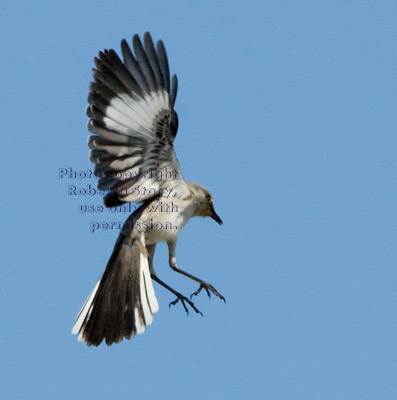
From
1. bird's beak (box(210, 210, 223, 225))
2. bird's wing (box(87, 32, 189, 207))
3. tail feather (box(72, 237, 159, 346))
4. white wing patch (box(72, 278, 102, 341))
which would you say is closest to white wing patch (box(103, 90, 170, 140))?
bird's wing (box(87, 32, 189, 207))

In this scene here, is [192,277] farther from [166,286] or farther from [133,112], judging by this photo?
[133,112]

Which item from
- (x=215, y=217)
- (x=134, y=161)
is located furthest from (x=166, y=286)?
(x=134, y=161)

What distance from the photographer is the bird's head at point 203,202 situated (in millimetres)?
8047

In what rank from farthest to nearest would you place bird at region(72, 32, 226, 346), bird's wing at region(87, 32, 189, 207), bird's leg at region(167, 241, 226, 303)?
bird's leg at region(167, 241, 226, 303) → bird's wing at region(87, 32, 189, 207) → bird at region(72, 32, 226, 346)

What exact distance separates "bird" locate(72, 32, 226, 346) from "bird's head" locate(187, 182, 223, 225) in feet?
1.10

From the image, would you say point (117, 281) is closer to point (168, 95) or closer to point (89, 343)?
point (89, 343)

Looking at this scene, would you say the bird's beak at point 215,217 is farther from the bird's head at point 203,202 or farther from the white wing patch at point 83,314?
the white wing patch at point 83,314

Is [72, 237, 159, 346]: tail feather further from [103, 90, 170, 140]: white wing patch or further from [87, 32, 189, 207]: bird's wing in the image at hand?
[103, 90, 170, 140]: white wing patch

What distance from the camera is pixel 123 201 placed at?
750 centimetres

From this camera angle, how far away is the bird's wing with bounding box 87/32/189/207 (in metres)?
7.30

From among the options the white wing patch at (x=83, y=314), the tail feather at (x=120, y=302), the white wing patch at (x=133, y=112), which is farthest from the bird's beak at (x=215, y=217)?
the white wing patch at (x=83, y=314)

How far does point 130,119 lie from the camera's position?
7398 mm

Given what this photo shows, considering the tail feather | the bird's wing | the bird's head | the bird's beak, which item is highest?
the bird's wing

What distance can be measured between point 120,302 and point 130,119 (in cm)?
177
